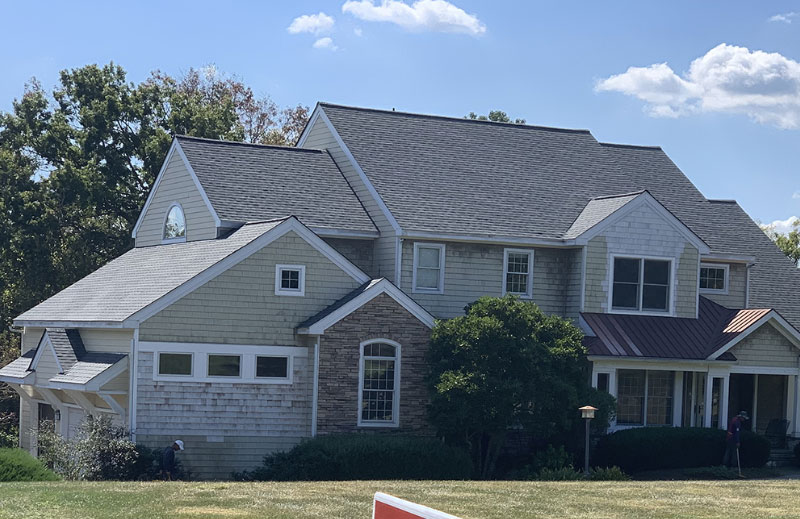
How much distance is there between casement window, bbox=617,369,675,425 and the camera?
3503 cm

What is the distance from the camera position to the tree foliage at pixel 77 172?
151 ft

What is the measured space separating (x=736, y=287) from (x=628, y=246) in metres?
6.36

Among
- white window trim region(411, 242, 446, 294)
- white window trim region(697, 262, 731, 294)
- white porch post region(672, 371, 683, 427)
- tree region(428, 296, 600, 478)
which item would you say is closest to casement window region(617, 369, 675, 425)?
white porch post region(672, 371, 683, 427)

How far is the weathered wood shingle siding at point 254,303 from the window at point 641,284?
28.7ft

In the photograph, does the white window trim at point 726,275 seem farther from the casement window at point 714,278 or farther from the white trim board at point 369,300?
the white trim board at point 369,300

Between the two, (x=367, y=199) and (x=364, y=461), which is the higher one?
(x=367, y=199)

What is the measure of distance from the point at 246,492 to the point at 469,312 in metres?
11.9

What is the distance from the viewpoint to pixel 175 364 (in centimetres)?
2872

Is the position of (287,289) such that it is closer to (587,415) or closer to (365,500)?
(587,415)

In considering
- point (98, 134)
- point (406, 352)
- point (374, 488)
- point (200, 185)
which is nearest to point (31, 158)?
point (98, 134)

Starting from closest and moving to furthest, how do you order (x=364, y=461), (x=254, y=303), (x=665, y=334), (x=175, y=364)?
(x=364, y=461)
(x=175, y=364)
(x=254, y=303)
(x=665, y=334)

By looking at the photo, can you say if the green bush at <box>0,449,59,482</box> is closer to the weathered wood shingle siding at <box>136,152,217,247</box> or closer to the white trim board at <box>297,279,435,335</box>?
the white trim board at <box>297,279,435,335</box>

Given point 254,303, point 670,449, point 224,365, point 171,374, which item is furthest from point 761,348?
point 171,374

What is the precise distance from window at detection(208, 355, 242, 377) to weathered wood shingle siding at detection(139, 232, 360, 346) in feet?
1.31
